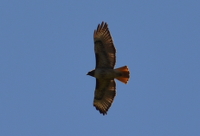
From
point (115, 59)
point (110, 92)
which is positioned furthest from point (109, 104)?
point (115, 59)

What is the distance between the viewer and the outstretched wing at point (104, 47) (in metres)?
22.8

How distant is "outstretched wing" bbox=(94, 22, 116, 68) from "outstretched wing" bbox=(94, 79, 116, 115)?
91 centimetres

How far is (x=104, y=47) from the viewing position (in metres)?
22.8

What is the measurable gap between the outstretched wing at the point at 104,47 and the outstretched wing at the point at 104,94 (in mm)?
911

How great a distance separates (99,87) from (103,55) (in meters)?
1.58

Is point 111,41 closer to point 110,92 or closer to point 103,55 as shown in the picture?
point 103,55

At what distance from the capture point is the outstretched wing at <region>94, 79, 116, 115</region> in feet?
77.6

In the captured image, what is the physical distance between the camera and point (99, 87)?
2386cm

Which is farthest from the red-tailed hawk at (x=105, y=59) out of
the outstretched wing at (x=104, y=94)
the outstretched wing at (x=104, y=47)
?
the outstretched wing at (x=104, y=94)

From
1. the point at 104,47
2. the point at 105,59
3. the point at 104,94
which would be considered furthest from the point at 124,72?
the point at 104,94

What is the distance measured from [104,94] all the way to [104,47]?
2141 millimetres

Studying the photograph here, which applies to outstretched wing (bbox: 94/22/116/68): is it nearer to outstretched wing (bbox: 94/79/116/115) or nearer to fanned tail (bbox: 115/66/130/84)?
fanned tail (bbox: 115/66/130/84)

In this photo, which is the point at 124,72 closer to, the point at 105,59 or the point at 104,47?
the point at 105,59

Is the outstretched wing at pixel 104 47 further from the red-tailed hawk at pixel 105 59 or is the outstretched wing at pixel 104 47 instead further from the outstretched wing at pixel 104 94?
the outstretched wing at pixel 104 94
